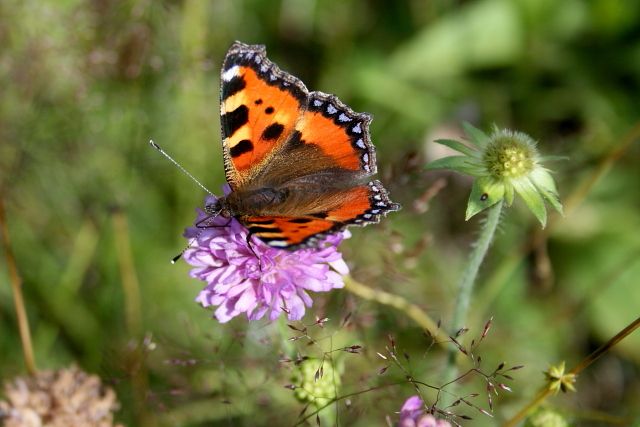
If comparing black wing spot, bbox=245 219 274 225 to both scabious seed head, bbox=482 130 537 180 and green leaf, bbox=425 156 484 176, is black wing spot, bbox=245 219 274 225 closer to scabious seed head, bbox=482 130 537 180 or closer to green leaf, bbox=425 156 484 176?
green leaf, bbox=425 156 484 176

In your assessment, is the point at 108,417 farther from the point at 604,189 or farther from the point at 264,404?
the point at 604,189

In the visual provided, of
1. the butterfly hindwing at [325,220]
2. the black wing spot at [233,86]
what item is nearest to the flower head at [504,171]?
the butterfly hindwing at [325,220]

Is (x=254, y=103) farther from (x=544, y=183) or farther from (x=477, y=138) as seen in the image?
(x=544, y=183)

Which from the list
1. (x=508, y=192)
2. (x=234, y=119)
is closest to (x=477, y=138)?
(x=508, y=192)

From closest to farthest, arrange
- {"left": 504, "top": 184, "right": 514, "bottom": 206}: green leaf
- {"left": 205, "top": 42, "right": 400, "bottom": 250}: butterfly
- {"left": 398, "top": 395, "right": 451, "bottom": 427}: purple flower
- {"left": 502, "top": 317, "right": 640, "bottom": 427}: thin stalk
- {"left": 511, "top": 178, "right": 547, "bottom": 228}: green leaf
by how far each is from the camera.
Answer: {"left": 398, "top": 395, "right": 451, "bottom": 427}: purple flower
{"left": 502, "top": 317, "right": 640, "bottom": 427}: thin stalk
{"left": 511, "top": 178, "right": 547, "bottom": 228}: green leaf
{"left": 504, "top": 184, "right": 514, "bottom": 206}: green leaf
{"left": 205, "top": 42, "right": 400, "bottom": 250}: butterfly

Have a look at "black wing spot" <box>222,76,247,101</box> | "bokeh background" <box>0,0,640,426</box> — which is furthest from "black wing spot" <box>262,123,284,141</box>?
"bokeh background" <box>0,0,640,426</box>

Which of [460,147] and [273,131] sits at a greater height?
[273,131]

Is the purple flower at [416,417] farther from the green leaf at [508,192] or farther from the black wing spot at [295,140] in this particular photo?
the black wing spot at [295,140]
